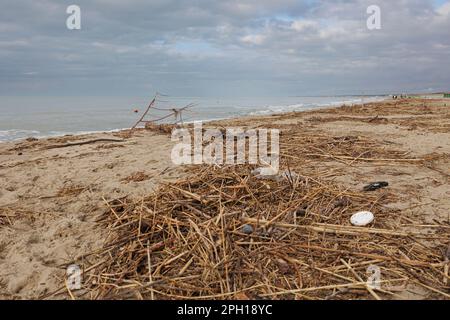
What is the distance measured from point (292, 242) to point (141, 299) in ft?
3.51

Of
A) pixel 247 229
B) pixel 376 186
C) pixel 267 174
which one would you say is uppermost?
pixel 267 174

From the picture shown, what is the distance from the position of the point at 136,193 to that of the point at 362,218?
2103 millimetres

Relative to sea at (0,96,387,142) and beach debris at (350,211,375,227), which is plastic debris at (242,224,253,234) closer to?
beach debris at (350,211,375,227)

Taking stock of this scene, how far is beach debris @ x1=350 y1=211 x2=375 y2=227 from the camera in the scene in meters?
2.73

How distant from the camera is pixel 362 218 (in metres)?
2.77

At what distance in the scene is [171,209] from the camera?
9.75 feet

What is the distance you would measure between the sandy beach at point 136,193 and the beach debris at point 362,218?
0.07 meters

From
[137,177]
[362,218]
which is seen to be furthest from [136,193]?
[362,218]

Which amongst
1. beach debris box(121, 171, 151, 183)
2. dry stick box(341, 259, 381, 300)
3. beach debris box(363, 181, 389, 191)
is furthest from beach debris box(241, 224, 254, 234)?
beach debris box(121, 171, 151, 183)

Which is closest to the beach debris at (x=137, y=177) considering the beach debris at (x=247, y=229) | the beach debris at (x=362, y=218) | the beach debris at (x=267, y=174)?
the beach debris at (x=267, y=174)

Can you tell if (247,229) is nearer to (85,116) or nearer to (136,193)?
(136,193)

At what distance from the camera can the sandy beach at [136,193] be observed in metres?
2.38

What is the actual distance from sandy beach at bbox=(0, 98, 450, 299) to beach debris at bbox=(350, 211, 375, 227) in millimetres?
72

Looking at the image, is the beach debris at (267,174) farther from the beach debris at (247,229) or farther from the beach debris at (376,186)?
the beach debris at (247,229)
